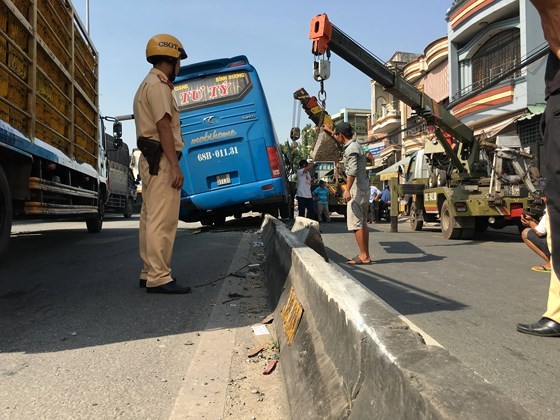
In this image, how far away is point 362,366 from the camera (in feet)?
4.92

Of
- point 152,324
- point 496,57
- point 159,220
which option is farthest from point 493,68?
point 152,324

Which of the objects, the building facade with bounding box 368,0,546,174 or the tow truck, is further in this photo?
the building facade with bounding box 368,0,546,174

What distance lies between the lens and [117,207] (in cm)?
2028

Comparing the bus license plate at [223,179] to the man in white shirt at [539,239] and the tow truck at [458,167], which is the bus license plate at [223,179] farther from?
the man in white shirt at [539,239]

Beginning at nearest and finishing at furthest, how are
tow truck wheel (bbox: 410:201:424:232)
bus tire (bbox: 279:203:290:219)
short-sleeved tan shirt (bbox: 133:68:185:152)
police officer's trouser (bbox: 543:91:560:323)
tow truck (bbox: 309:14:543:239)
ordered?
police officer's trouser (bbox: 543:91:560:323), short-sleeved tan shirt (bbox: 133:68:185:152), tow truck (bbox: 309:14:543:239), bus tire (bbox: 279:203:290:219), tow truck wheel (bbox: 410:201:424:232)

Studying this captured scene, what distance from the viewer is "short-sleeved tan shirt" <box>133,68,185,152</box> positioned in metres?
4.17

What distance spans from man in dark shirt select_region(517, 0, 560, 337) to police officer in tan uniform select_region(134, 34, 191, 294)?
2860 mm

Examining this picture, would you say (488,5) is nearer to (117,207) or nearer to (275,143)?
(275,143)

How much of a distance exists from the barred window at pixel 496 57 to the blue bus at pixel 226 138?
10199 millimetres

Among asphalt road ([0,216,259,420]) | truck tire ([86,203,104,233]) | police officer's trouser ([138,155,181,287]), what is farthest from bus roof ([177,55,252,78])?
police officer's trouser ([138,155,181,287])

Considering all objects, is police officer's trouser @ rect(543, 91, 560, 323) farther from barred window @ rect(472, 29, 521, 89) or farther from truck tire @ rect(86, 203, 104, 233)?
barred window @ rect(472, 29, 521, 89)

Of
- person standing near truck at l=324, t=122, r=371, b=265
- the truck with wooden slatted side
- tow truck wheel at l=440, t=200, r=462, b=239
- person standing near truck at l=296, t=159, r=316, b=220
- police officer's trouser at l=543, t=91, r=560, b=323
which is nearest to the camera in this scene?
police officer's trouser at l=543, t=91, r=560, b=323

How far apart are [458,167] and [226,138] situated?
556 centimetres

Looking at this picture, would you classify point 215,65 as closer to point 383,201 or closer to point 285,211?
point 285,211
